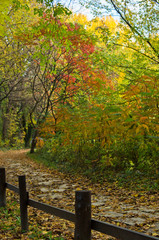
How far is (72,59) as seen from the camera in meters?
14.7

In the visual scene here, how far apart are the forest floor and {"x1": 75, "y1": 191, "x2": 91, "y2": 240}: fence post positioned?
1508 millimetres

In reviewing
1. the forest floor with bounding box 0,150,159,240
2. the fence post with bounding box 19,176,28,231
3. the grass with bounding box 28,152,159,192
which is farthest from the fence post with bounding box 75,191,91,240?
the grass with bounding box 28,152,159,192

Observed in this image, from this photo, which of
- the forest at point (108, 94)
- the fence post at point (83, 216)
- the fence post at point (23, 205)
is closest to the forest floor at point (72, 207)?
the fence post at point (23, 205)

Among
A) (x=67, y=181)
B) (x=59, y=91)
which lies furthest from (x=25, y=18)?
(x=67, y=181)

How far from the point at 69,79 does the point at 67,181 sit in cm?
833

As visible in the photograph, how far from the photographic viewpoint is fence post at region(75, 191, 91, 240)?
9.13 feet

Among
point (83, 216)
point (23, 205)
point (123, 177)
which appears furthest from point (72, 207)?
point (83, 216)

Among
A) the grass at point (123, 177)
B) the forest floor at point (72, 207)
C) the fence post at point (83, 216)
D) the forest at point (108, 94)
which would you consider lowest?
the forest floor at point (72, 207)

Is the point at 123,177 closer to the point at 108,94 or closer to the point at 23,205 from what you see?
the point at 108,94

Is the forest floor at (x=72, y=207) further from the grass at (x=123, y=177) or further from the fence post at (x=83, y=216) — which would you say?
the fence post at (x=83, y=216)

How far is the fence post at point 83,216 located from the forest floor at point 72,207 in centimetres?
151

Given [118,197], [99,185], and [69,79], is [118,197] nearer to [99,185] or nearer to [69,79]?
[99,185]

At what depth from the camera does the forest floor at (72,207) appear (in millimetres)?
4348

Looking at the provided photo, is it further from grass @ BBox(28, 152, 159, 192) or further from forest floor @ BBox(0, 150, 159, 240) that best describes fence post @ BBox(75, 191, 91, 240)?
grass @ BBox(28, 152, 159, 192)
